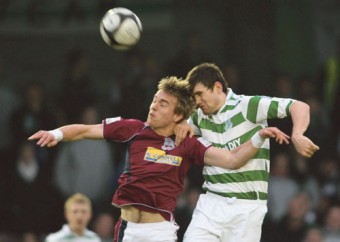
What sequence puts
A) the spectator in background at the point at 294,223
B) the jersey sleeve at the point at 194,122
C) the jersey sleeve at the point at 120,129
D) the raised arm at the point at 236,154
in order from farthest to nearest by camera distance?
the spectator in background at the point at 294,223 → the jersey sleeve at the point at 194,122 → the jersey sleeve at the point at 120,129 → the raised arm at the point at 236,154

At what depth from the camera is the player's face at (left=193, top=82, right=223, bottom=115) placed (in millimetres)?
9234

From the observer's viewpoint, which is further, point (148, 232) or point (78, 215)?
point (78, 215)

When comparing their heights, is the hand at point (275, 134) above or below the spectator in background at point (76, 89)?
above

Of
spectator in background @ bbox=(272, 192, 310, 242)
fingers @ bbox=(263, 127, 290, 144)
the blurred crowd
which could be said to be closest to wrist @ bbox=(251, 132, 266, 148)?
fingers @ bbox=(263, 127, 290, 144)

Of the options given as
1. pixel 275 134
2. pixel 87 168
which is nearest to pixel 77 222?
pixel 87 168

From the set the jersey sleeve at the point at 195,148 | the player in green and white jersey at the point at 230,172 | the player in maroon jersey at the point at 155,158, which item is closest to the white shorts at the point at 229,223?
the player in green and white jersey at the point at 230,172

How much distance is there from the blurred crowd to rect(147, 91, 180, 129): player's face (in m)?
4.02

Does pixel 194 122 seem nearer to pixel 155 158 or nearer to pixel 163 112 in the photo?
pixel 163 112

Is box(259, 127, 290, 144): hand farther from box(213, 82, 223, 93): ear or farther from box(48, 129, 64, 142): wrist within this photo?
box(48, 129, 64, 142): wrist

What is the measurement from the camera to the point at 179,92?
9.15 metres

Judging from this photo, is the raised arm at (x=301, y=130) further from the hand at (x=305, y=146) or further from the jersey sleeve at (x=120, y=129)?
the jersey sleeve at (x=120, y=129)

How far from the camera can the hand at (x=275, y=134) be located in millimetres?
8500

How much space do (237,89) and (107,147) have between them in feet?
6.08

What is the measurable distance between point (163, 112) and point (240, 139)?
26.3 inches
